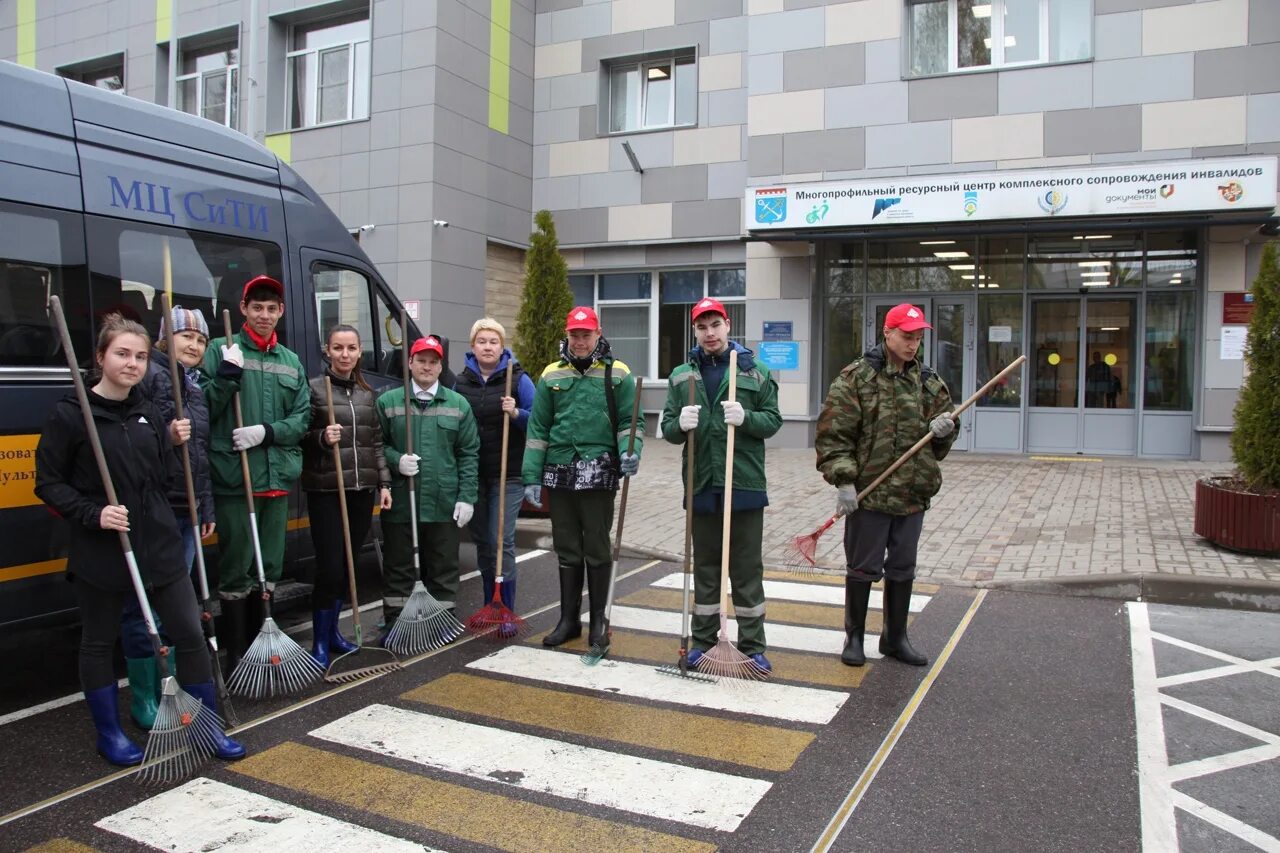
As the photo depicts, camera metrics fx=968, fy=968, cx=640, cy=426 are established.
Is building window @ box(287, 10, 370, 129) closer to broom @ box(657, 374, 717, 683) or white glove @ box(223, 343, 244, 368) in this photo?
white glove @ box(223, 343, 244, 368)

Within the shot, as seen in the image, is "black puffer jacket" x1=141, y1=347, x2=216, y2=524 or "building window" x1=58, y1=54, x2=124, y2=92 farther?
"building window" x1=58, y1=54, x2=124, y2=92

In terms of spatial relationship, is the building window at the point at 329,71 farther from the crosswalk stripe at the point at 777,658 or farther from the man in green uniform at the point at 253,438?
the crosswalk stripe at the point at 777,658

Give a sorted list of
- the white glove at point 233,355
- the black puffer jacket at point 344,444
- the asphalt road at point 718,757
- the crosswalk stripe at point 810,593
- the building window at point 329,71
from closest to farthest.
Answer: the asphalt road at point 718,757, the white glove at point 233,355, the black puffer jacket at point 344,444, the crosswalk stripe at point 810,593, the building window at point 329,71

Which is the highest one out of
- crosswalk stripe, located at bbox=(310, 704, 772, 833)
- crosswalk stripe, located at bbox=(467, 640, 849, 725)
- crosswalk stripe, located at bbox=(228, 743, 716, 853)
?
crosswalk stripe, located at bbox=(467, 640, 849, 725)

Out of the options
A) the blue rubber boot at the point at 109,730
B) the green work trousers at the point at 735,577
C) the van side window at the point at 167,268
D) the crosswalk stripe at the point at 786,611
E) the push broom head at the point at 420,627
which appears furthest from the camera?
the crosswalk stripe at the point at 786,611

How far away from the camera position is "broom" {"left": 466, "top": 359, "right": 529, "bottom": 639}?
6004 millimetres

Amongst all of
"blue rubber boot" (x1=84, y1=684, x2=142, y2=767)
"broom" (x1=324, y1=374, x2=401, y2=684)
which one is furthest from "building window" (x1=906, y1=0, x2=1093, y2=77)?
"blue rubber boot" (x1=84, y1=684, x2=142, y2=767)

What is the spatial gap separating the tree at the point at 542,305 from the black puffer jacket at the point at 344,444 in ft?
24.4

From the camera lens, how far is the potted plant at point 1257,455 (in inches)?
301

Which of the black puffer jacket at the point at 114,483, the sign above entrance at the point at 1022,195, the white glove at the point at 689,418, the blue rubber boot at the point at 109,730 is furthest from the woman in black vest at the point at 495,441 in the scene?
the sign above entrance at the point at 1022,195

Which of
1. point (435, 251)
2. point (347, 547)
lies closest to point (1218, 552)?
point (347, 547)

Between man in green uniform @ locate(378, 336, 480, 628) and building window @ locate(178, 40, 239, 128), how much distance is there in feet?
51.6

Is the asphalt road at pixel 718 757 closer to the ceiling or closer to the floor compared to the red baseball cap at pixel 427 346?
closer to the floor

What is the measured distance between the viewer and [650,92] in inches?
723
